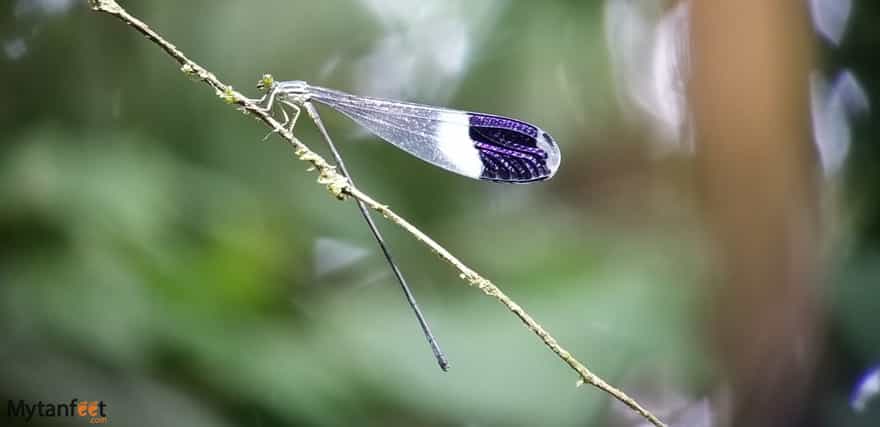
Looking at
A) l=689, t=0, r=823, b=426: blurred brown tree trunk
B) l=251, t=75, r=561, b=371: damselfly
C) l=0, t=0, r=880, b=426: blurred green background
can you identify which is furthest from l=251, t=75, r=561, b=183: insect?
l=689, t=0, r=823, b=426: blurred brown tree trunk

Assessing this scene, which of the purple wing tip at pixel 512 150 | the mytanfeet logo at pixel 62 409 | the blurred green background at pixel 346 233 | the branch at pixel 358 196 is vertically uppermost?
the blurred green background at pixel 346 233

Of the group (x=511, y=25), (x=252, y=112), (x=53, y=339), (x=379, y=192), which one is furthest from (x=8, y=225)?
(x=511, y=25)

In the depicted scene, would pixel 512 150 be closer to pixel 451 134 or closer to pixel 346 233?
pixel 451 134

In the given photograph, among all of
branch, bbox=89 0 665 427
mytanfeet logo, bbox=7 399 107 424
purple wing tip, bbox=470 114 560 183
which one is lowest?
branch, bbox=89 0 665 427

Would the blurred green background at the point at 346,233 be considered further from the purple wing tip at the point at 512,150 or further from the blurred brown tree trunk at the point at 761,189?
the purple wing tip at the point at 512,150

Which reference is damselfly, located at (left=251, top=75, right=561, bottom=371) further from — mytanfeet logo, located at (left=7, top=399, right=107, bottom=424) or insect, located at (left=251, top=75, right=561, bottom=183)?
mytanfeet logo, located at (left=7, top=399, right=107, bottom=424)

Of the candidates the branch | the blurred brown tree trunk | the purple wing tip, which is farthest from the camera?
the blurred brown tree trunk

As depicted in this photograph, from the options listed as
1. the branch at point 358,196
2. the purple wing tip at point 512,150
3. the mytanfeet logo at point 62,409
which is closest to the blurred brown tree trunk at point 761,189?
the purple wing tip at point 512,150
